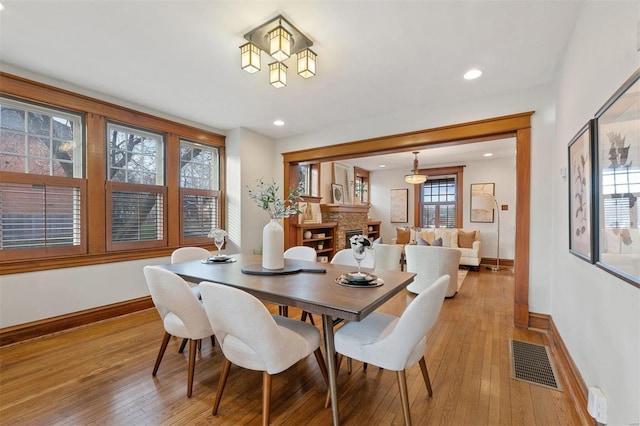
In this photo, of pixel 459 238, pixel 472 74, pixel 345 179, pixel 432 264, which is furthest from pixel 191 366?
pixel 459 238

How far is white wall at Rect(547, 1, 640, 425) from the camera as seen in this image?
3.58 feet

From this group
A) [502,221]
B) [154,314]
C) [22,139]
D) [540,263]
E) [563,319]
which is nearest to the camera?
[563,319]

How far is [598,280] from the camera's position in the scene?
1.44 meters

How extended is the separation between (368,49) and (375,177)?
251 inches

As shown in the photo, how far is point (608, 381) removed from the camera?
4.23 ft

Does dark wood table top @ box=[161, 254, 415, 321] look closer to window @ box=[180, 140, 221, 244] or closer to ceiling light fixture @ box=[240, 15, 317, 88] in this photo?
ceiling light fixture @ box=[240, 15, 317, 88]

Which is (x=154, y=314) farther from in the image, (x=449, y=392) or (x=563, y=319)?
(x=563, y=319)

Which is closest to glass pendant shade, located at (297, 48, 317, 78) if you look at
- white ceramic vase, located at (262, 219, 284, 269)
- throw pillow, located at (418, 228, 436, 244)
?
white ceramic vase, located at (262, 219, 284, 269)

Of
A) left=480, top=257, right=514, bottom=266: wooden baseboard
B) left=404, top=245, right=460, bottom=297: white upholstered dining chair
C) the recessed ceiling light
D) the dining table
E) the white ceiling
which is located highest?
the white ceiling

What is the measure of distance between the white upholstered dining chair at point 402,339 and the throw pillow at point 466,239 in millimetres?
5393

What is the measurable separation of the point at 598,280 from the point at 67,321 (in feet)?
14.4

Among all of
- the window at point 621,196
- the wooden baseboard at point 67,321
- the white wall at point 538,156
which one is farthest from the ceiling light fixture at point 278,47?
the wooden baseboard at point 67,321

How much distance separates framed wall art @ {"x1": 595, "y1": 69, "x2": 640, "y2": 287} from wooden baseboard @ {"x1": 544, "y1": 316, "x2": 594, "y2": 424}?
910mm

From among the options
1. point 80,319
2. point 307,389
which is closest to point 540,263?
point 307,389
